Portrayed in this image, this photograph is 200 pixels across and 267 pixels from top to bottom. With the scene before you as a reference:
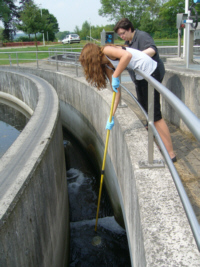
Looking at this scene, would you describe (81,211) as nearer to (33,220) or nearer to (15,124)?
(33,220)

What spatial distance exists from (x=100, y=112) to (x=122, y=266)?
2993 millimetres

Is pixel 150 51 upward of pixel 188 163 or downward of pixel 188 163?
upward

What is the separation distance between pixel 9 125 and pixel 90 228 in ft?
21.7

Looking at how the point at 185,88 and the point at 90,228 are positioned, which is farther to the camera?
the point at 90,228

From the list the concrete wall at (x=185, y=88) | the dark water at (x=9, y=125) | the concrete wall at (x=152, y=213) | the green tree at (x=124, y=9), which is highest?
the green tree at (x=124, y=9)

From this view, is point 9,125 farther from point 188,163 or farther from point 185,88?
point 188,163

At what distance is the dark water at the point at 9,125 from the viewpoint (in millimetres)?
8895

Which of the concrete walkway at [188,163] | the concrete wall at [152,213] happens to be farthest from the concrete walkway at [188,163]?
the concrete wall at [152,213]

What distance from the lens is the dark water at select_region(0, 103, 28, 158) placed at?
8895mm

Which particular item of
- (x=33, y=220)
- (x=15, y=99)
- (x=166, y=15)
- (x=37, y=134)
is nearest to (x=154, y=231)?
(x=33, y=220)

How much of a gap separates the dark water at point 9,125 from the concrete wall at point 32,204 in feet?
13.9

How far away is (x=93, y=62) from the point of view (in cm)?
301

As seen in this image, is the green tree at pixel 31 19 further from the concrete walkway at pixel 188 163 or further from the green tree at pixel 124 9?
the green tree at pixel 124 9

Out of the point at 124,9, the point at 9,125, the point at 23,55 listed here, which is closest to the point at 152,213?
the point at 9,125
